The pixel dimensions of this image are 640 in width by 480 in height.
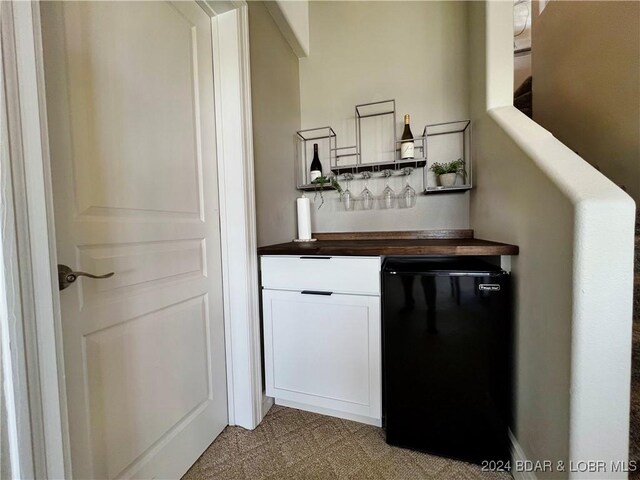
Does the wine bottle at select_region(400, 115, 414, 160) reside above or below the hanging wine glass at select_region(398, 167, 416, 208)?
above

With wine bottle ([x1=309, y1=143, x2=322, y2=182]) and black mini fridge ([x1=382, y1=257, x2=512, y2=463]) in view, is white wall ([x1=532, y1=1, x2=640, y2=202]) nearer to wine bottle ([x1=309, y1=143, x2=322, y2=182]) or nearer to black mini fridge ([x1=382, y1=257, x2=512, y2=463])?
black mini fridge ([x1=382, y1=257, x2=512, y2=463])

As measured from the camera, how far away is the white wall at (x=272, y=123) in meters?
1.45

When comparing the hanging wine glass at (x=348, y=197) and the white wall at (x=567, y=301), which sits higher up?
the hanging wine glass at (x=348, y=197)

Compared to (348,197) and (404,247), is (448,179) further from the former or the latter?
(404,247)

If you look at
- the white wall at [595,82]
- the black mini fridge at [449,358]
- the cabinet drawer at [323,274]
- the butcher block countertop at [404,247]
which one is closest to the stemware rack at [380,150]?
the butcher block countertop at [404,247]

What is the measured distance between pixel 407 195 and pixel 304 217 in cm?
70

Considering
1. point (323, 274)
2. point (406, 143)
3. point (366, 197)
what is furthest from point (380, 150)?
point (323, 274)

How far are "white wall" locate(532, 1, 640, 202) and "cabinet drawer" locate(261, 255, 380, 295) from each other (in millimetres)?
1892

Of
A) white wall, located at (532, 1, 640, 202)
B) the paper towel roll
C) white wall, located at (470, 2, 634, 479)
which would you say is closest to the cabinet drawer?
the paper towel roll

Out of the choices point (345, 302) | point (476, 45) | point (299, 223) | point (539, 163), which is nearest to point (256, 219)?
point (299, 223)

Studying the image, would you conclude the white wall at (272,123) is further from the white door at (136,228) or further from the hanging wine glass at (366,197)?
the hanging wine glass at (366,197)

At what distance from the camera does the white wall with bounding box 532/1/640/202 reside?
5.49ft

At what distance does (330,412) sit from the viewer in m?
1.40

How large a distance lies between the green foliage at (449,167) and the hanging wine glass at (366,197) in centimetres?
44
